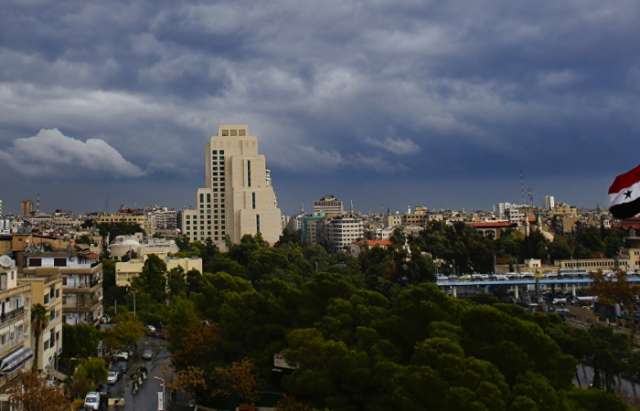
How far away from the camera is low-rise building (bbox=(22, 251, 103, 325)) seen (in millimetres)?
40844

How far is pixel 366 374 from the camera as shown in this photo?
23344 millimetres

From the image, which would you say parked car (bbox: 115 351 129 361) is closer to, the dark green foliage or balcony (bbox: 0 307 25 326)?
the dark green foliage

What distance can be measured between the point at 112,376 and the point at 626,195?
27.3 metres

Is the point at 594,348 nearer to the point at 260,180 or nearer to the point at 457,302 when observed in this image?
the point at 457,302

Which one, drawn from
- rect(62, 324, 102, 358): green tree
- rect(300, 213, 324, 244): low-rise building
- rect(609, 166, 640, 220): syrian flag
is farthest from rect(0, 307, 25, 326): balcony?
rect(300, 213, 324, 244): low-rise building

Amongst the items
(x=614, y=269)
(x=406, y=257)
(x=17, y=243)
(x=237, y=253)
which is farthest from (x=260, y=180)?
(x=17, y=243)

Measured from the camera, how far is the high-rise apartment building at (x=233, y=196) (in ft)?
357

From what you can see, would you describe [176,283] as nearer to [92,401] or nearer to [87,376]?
[87,376]

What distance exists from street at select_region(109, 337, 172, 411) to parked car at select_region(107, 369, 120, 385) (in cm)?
19

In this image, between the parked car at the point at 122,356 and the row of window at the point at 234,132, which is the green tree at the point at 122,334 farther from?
the row of window at the point at 234,132

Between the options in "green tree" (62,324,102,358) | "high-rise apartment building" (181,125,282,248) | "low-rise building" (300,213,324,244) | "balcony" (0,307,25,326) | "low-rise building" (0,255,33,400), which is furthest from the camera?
"low-rise building" (300,213,324,244)

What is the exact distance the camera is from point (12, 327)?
2795 cm

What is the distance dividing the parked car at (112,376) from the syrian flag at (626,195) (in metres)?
26.3

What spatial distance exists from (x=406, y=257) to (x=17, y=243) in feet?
118
